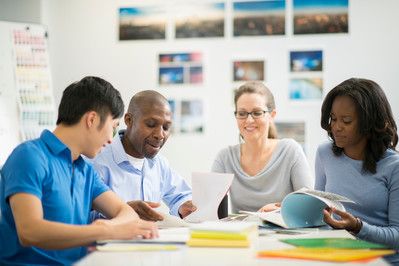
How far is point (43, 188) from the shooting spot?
1.89m

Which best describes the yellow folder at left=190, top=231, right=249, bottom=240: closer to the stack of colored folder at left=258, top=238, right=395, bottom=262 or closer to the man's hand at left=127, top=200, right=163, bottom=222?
the stack of colored folder at left=258, top=238, right=395, bottom=262

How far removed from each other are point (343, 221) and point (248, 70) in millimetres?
2564

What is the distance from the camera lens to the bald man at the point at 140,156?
2.73 meters

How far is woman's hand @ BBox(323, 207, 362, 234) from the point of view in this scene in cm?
225

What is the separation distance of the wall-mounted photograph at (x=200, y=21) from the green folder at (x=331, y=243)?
3.06 m

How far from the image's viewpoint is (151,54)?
482 cm

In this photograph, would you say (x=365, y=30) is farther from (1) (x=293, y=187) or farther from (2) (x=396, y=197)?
(2) (x=396, y=197)

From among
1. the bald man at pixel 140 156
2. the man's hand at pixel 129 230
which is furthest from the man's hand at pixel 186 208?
the man's hand at pixel 129 230

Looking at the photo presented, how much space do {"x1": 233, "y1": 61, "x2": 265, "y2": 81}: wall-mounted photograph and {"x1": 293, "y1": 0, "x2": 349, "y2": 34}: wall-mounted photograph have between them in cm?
41

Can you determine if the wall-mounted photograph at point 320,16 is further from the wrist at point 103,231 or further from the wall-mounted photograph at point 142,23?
the wrist at point 103,231

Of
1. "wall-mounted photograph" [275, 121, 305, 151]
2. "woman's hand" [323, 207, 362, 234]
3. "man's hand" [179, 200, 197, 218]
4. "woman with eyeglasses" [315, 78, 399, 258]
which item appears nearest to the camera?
"woman's hand" [323, 207, 362, 234]

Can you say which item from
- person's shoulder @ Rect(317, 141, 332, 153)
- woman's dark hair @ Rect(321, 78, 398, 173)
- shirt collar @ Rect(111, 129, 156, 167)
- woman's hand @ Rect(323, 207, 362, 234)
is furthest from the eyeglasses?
woman's hand @ Rect(323, 207, 362, 234)

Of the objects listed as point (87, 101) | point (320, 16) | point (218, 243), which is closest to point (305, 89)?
point (320, 16)

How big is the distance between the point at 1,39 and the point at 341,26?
2.68 metres
